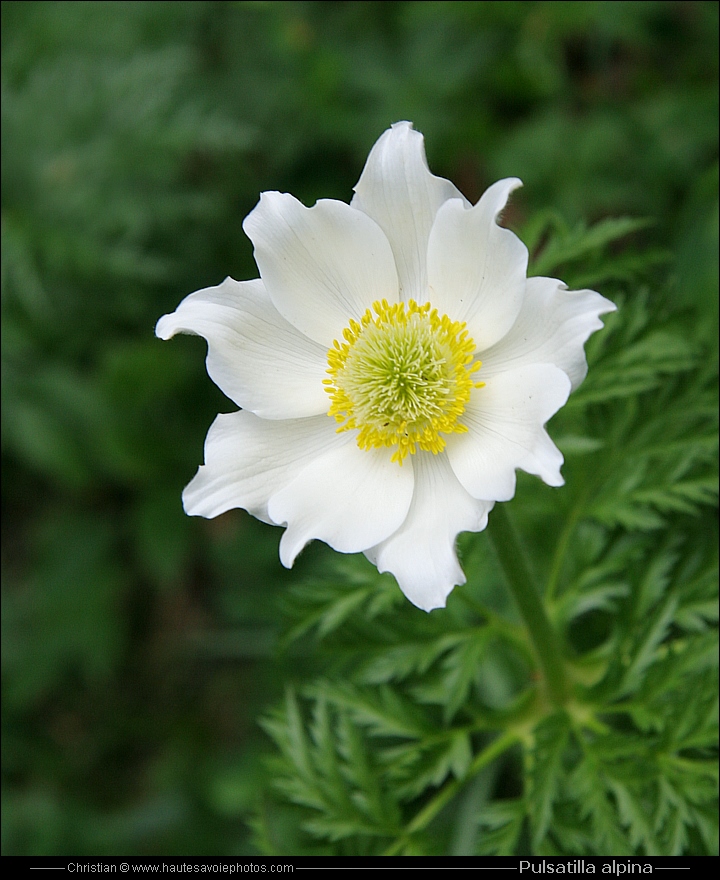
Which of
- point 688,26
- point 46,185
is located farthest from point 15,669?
point 688,26

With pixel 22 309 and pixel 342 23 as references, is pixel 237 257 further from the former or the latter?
pixel 342 23

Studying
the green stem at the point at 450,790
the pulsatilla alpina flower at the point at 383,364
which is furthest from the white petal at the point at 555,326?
the green stem at the point at 450,790

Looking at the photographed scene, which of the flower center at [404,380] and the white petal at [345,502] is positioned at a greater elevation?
the flower center at [404,380]

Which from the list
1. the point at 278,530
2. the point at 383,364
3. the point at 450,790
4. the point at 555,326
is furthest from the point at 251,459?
the point at 278,530

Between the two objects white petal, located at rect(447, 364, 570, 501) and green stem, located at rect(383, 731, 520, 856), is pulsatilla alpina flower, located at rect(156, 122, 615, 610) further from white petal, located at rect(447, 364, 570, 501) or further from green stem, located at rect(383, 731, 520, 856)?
green stem, located at rect(383, 731, 520, 856)

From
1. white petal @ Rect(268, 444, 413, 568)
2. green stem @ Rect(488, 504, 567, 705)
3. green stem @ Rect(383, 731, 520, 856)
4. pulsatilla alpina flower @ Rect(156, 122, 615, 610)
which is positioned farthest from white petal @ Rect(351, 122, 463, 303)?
green stem @ Rect(383, 731, 520, 856)

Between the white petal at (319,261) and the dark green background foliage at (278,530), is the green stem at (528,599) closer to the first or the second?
the dark green background foliage at (278,530)
